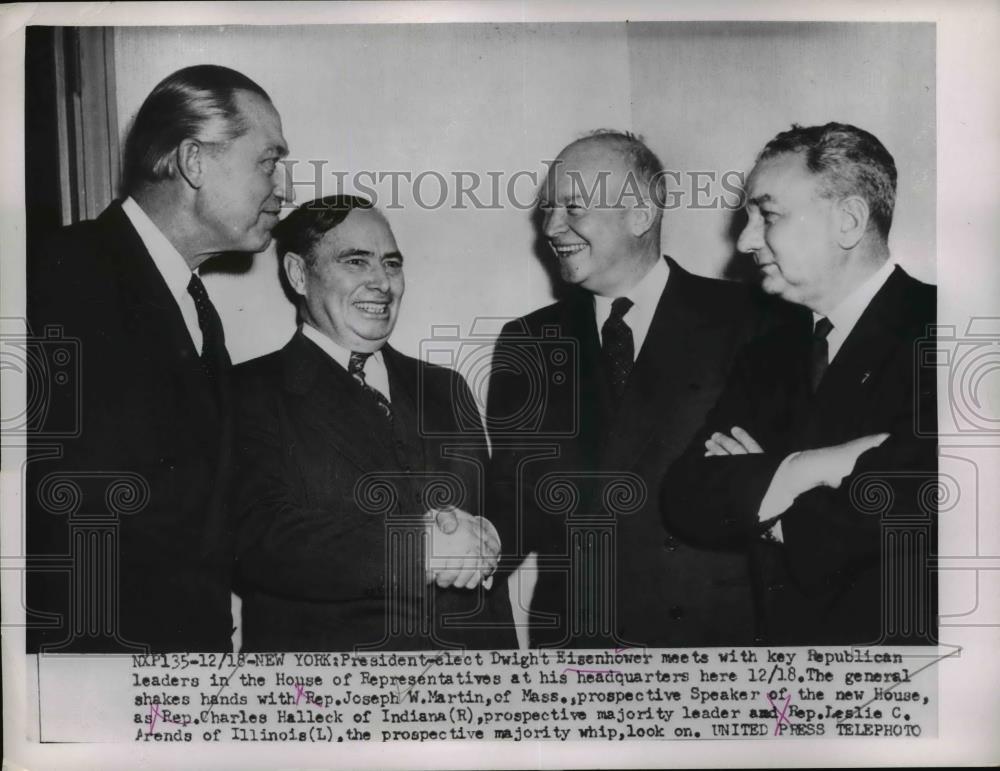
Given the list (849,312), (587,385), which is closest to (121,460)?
(587,385)

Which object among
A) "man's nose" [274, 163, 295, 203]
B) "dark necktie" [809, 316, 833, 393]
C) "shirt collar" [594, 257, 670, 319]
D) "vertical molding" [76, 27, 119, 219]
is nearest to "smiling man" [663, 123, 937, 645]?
"dark necktie" [809, 316, 833, 393]

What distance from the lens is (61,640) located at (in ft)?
8.59

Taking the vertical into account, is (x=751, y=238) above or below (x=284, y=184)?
below

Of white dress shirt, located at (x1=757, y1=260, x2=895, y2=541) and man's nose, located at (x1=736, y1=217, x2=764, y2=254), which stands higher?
man's nose, located at (x1=736, y1=217, x2=764, y2=254)

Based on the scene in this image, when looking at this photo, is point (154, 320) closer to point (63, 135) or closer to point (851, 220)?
point (63, 135)

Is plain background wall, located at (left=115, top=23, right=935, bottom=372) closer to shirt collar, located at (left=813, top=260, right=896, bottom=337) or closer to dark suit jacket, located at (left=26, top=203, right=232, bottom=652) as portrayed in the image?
shirt collar, located at (left=813, top=260, right=896, bottom=337)

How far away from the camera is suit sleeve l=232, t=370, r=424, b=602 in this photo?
2.57m

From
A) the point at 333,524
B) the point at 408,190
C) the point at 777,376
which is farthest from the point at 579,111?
the point at 333,524

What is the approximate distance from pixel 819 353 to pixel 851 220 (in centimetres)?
36

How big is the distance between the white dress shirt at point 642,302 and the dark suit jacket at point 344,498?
1.36 feet

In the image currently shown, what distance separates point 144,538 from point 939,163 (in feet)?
7.53

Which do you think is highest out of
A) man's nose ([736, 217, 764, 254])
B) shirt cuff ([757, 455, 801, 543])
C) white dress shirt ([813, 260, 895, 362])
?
man's nose ([736, 217, 764, 254])

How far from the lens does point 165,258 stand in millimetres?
2588

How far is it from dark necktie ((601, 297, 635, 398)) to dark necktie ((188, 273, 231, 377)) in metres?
0.98
